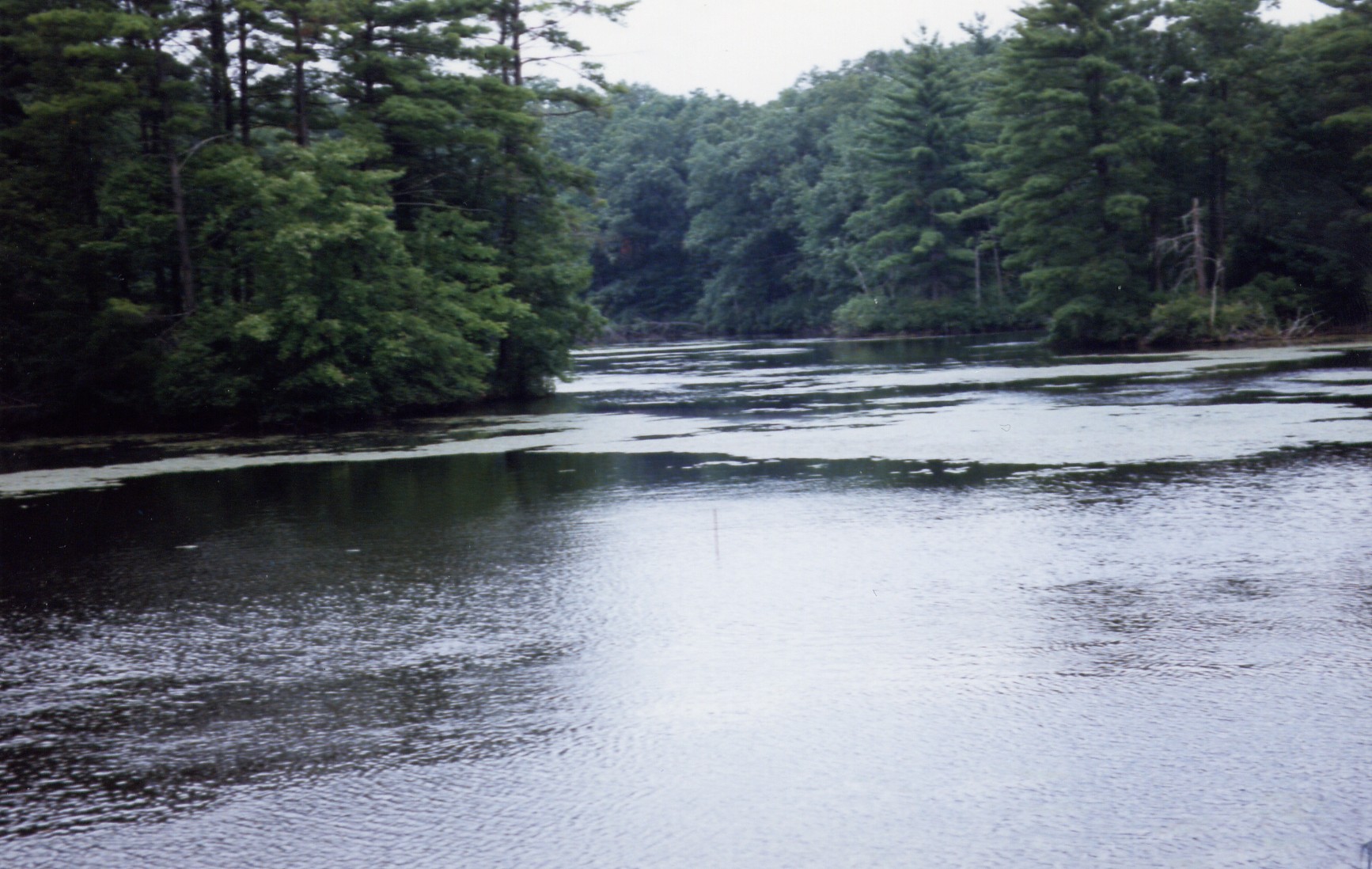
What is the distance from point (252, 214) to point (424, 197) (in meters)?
5.90

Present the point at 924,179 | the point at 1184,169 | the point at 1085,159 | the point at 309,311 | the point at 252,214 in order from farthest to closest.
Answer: the point at 924,179, the point at 1184,169, the point at 1085,159, the point at 252,214, the point at 309,311

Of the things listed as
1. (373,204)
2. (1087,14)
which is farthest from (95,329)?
(1087,14)

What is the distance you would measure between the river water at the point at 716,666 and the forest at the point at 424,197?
11.2 metres

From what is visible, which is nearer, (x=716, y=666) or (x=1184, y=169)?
(x=716, y=666)

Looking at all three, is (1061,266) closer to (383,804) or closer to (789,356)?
(789,356)

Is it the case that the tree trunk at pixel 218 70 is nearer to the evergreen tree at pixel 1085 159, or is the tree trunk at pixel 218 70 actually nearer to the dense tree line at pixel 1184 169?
the dense tree line at pixel 1184 169

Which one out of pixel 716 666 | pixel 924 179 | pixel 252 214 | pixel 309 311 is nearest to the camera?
pixel 716 666

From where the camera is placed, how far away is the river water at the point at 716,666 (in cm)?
478

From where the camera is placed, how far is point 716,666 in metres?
7.01

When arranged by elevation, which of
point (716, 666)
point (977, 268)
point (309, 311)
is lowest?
point (716, 666)

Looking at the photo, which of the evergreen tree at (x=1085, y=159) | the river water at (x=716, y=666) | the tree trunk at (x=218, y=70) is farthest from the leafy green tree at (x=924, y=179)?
the river water at (x=716, y=666)

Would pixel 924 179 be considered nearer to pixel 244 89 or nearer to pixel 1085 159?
pixel 1085 159

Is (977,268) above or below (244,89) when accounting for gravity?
below

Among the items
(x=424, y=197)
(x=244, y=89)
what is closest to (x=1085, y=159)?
(x=424, y=197)
